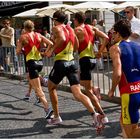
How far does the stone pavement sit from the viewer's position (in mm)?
6867

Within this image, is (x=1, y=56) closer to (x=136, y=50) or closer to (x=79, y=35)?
(x=79, y=35)

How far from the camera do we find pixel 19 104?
9.85 m

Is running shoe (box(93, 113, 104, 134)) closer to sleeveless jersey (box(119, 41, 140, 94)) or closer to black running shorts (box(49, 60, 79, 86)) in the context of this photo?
A: black running shorts (box(49, 60, 79, 86))

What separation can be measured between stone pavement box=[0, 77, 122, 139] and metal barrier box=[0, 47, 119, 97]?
89cm

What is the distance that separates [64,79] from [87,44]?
5108mm

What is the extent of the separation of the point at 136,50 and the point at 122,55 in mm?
200

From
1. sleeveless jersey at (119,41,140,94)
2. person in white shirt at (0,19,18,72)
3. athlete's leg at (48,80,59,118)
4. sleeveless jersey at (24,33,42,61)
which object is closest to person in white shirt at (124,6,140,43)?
athlete's leg at (48,80,59,118)

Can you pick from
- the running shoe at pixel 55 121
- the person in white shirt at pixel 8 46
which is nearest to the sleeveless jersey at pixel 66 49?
the running shoe at pixel 55 121

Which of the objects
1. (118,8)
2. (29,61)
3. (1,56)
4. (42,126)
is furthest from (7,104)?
(118,8)

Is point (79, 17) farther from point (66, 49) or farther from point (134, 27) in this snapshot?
point (134, 27)

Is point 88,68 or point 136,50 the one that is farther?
point 88,68

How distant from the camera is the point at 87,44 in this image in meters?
7.90

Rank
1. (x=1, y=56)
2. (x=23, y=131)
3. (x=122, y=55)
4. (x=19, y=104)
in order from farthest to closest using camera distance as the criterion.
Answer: (x=1, y=56), (x=19, y=104), (x=23, y=131), (x=122, y=55)

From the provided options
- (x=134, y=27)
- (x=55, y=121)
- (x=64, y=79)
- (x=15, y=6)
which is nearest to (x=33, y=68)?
(x=55, y=121)
